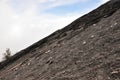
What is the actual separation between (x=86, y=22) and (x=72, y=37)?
973 mm

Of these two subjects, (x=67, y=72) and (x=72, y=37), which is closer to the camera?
(x=67, y=72)

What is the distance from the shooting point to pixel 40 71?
8461mm

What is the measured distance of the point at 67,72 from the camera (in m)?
7.36

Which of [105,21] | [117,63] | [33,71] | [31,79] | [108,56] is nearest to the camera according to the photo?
[117,63]

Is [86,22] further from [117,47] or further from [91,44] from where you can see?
[117,47]

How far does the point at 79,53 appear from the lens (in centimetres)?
817

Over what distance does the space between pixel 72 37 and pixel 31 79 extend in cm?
254

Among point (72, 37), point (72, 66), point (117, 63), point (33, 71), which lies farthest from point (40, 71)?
point (117, 63)

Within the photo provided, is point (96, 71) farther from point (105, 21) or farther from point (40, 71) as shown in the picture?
point (105, 21)

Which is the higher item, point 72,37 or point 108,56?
point 72,37

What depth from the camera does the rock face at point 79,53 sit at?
22.5 feet

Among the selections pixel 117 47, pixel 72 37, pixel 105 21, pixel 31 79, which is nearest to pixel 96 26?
pixel 105 21

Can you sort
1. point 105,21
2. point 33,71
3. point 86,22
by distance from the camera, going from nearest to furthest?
point 33,71, point 105,21, point 86,22

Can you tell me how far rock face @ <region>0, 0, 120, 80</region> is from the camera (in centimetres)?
685
